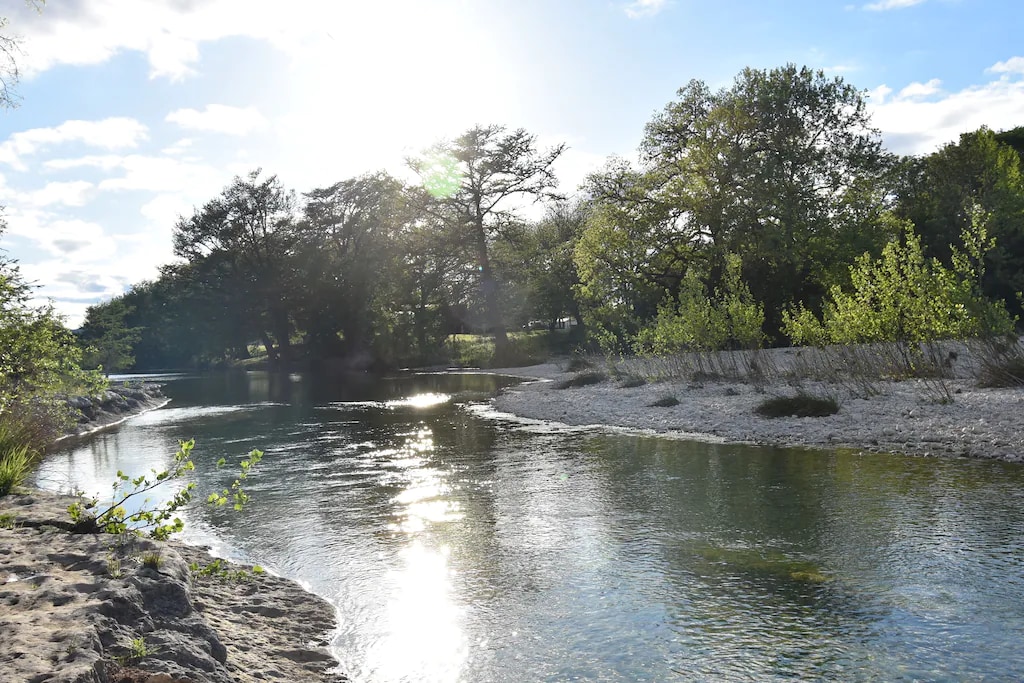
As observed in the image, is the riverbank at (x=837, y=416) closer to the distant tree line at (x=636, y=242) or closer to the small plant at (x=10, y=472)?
the distant tree line at (x=636, y=242)

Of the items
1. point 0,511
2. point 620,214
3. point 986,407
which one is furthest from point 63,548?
point 620,214

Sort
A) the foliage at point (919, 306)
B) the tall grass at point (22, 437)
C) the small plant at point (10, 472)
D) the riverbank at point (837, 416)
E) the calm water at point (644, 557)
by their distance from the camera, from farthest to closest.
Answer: the foliage at point (919, 306) < the riverbank at point (837, 416) < the tall grass at point (22, 437) < the small plant at point (10, 472) < the calm water at point (644, 557)

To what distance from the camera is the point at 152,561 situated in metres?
7.51

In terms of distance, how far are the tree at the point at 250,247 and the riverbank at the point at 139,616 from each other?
225ft

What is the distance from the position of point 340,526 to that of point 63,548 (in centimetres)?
430

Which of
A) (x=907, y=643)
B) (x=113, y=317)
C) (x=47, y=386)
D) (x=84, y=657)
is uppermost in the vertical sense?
(x=113, y=317)

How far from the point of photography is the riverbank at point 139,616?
5.27 meters

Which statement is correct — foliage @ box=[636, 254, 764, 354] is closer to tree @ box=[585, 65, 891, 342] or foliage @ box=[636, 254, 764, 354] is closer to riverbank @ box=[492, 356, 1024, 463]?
riverbank @ box=[492, 356, 1024, 463]

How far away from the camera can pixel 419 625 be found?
24.6 feet

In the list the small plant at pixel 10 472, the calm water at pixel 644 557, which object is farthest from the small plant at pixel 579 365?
the small plant at pixel 10 472

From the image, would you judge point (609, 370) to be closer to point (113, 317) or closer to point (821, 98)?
point (821, 98)

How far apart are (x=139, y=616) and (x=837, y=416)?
17.0m

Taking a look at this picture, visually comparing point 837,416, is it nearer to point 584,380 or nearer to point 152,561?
point 584,380

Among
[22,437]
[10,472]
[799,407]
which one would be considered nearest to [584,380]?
[799,407]
